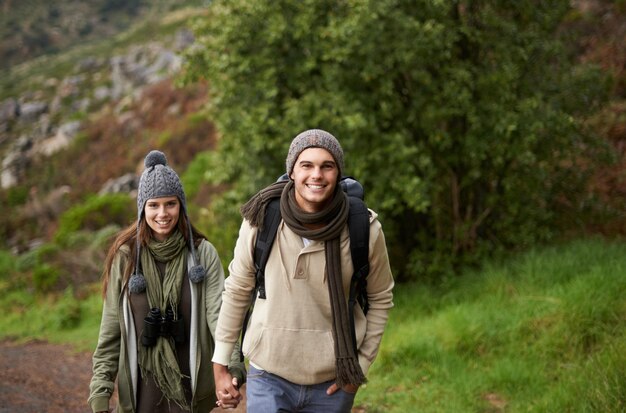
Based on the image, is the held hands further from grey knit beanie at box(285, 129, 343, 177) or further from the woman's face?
grey knit beanie at box(285, 129, 343, 177)

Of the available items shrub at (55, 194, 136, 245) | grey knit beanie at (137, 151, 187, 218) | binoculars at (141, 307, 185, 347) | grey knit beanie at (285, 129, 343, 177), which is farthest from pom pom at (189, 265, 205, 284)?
shrub at (55, 194, 136, 245)

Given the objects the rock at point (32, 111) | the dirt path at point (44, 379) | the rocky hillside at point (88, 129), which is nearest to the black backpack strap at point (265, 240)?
the dirt path at point (44, 379)

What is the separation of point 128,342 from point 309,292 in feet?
3.68

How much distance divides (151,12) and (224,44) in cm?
6766

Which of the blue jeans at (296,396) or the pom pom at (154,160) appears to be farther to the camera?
the pom pom at (154,160)

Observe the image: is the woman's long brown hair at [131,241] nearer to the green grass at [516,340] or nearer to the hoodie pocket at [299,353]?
the hoodie pocket at [299,353]

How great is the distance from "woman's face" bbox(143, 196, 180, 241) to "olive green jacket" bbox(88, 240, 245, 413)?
21 centimetres

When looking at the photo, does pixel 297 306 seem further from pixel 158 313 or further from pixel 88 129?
pixel 88 129

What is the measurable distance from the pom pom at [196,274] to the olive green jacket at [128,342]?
0.05m

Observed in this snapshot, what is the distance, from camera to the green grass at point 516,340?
4.49 m

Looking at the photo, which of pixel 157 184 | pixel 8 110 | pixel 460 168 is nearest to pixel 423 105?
pixel 460 168

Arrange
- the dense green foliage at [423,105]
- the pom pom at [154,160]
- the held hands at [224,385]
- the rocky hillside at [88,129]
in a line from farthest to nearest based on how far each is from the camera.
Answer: the rocky hillside at [88,129] < the dense green foliage at [423,105] < the pom pom at [154,160] < the held hands at [224,385]

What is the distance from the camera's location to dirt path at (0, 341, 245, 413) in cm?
635

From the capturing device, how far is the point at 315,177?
2385 millimetres
